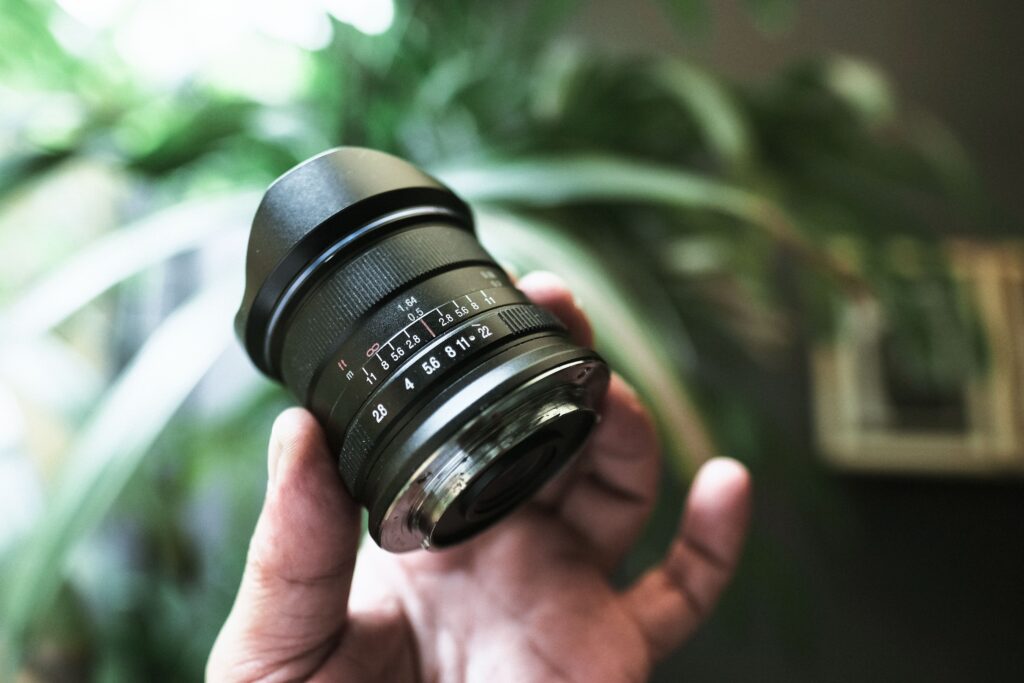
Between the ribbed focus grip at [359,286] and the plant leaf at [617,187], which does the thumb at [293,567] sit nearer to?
the ribbed focus grip at [359,286]

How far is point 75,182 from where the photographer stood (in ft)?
2.40

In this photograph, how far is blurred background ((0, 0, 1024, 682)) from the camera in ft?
1.36

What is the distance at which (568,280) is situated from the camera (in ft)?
1.24

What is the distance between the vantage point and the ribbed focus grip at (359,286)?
1.04 feet

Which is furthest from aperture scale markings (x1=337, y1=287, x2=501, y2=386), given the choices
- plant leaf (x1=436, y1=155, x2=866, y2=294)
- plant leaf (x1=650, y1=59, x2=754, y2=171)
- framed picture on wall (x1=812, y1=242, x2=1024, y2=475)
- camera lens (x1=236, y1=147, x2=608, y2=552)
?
framed picture on wall (x1=812, y1=242, x2=1024, y2=475)

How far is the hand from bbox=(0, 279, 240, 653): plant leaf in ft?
0.21

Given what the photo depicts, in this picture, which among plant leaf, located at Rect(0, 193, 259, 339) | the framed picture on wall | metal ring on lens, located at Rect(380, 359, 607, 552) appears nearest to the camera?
metal ring on lens, located at Rect(380, 359, 607, 552)

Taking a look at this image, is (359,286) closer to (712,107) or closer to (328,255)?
(328,255)

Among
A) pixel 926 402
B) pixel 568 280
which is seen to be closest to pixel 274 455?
pixel 568 280

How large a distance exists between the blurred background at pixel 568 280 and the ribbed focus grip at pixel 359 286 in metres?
0.06

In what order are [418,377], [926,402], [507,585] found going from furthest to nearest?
[926,402], [507,585], [418,377]

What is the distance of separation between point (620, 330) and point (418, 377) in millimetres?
118

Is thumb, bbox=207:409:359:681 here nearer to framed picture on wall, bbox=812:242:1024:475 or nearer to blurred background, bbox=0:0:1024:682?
blurred background, bbox=0:0:1024:682

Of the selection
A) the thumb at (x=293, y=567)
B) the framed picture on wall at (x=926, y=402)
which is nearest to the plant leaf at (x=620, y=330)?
the thumb at (x=293, y=567)
